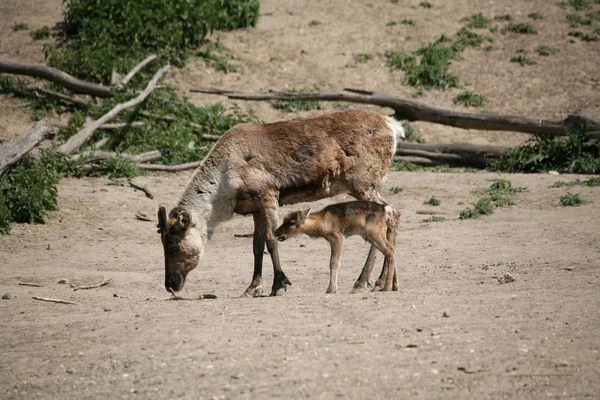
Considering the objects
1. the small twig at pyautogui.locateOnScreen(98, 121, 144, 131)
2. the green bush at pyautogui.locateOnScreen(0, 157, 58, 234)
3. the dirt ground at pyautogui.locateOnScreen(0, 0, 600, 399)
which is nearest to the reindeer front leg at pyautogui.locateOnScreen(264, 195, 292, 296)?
the dirt ground at pyautogui.locateOnScreen(0, 0, 600, 399)

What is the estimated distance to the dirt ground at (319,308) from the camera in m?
5.62

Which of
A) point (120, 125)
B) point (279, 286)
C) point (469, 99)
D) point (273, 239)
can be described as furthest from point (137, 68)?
point (279, 286)

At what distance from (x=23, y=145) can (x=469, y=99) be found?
10.7 metres

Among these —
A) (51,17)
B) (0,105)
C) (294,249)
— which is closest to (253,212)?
(294,249)

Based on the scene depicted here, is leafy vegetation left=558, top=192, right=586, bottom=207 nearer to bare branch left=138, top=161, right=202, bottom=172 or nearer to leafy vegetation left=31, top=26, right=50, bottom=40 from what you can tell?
bare branch left=138, top=161, right=202, bottom=172

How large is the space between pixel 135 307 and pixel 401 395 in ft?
11.5

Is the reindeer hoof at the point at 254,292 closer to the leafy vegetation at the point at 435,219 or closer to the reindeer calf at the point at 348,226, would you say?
the reindeer calf at the point at 348,226

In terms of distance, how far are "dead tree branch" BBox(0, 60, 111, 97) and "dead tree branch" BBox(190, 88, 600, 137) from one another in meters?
2.27

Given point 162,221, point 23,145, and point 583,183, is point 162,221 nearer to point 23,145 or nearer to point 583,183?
point 23,145

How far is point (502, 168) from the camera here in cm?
1577

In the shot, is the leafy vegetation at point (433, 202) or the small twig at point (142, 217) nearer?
the small twig at point (142, 217)

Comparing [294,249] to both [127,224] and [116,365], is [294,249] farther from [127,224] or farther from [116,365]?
[116,365]

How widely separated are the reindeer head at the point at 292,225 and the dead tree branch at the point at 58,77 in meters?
10.4

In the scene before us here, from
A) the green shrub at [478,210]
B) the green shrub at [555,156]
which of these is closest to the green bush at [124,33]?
the green shrub at [555,156]
